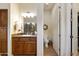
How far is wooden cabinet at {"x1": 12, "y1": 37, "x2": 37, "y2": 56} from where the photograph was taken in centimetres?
436

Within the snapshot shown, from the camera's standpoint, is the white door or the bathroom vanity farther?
the bathroom vanity

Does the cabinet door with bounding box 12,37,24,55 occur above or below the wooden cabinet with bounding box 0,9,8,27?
below

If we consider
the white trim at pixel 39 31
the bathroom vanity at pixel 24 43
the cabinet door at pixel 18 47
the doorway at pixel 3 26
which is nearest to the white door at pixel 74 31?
the white trim at pixel 39 31

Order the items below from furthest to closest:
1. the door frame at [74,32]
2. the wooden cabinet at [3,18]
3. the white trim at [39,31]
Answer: the wooden cabinet at [3,18] < the white trim at [39,31] < the door frame at [74,32]

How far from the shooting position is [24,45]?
4.41 m

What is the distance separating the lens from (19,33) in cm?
440

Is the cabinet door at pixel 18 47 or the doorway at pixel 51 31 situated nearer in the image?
the doorway at pixel 51 31

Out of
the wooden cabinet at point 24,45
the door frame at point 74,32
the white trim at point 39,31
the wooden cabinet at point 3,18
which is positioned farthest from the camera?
the wooden cabinet at point 3,18

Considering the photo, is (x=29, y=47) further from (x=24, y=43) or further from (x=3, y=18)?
(x=3, y=18)

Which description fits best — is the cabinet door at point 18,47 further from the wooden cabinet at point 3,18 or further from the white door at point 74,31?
the white door at point 74,31

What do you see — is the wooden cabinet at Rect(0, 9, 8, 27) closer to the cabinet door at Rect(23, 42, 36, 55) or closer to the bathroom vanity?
the bathroom vanity

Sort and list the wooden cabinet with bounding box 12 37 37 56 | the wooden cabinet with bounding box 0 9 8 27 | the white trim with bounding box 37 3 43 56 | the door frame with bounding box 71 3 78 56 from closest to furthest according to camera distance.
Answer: the door frame with bounding box 71 3 78 56, the white trim with bounding box 37 3 43 56, the wooden cabinet with bounding box 12 37 37 56, the wooden cabinet with bounding box 0 9 8 27

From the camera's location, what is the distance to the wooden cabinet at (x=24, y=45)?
14.3 ft

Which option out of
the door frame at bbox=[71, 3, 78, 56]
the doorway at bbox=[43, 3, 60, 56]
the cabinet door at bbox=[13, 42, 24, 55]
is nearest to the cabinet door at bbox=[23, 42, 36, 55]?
the cabinet door at bbox=[13, 42, 24, 55]
